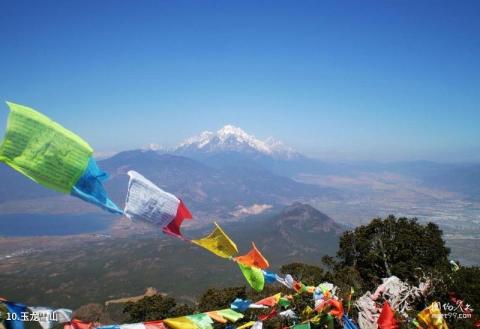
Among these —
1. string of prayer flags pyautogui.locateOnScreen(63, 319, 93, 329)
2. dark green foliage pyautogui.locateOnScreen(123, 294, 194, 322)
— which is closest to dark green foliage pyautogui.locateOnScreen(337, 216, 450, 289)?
dark green foliage pyautogui.locateOnScreen(123, 294, 194, 322)

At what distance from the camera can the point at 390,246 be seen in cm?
Answer: 3825

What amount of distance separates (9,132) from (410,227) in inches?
1674

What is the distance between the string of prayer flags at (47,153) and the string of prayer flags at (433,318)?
1455 centimetres

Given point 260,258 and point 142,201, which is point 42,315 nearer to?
point 142,201

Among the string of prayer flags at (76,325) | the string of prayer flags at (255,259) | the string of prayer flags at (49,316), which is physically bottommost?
the string of prayer flags at (76,325)

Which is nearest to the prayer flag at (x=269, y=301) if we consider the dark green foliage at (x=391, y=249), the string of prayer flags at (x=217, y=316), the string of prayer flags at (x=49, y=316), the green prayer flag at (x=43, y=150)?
the string of prayer flags at (x=217, y=316)

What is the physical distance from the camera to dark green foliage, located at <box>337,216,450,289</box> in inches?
1416

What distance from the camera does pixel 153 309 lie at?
135 ft

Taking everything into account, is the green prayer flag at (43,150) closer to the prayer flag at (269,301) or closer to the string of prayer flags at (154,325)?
the string of prayer flags at (154,325)

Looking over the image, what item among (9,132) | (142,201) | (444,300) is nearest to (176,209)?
(142,201)

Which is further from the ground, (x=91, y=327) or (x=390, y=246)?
(x=91, y=327)

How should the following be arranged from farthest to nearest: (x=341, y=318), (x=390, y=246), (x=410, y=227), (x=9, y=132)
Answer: (x=410, y=227)
(x=390, y=246)
(x=341, y=318)
(x=9, y=132)

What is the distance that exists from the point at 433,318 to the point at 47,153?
15.8m

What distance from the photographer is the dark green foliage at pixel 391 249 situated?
118 ft
